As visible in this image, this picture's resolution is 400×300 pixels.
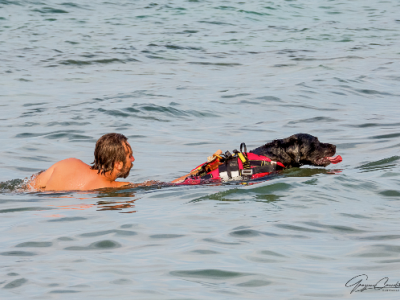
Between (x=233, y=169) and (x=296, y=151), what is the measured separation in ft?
2.93

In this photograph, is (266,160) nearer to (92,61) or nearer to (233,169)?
(233,169)

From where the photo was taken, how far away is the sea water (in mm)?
4430

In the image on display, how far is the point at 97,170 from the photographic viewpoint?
7270mm

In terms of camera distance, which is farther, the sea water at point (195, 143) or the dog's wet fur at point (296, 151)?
the dog's wet fur at point (296, 151)

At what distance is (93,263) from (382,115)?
10095 mm

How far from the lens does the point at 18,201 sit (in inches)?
277

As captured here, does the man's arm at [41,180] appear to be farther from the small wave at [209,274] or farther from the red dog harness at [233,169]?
the small wave at [209,274]

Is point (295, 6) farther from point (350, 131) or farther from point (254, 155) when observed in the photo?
point (254, 155)

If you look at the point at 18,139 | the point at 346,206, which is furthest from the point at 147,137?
the point at 346,206

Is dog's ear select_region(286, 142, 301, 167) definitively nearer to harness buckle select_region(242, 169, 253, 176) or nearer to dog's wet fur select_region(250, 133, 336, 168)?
dog's wet fur select_region(250, 133, 336, 168)

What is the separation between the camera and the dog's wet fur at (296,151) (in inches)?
314

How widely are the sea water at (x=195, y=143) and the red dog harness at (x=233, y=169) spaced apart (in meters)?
0.26

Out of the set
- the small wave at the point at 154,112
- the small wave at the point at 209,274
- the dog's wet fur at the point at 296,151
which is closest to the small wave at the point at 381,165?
the dog's wet fur at the point at 296,151
